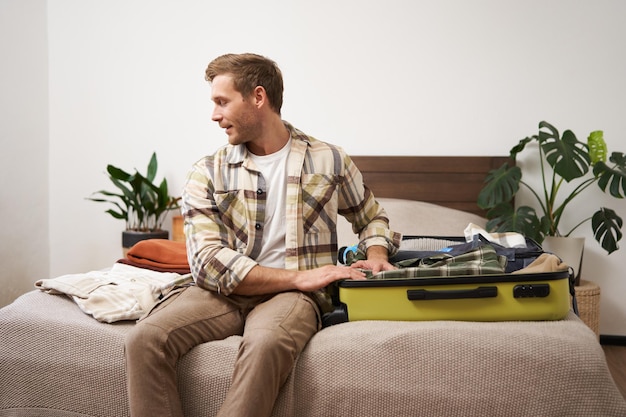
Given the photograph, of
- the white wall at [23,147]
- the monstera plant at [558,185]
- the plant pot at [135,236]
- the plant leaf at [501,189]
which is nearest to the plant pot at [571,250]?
the monstera plant at [558,185]

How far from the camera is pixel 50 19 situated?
422 cm

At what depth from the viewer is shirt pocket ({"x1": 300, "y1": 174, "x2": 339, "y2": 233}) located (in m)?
2.02

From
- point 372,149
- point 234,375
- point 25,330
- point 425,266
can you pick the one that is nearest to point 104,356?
point 25,330

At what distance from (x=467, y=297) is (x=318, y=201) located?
529 millimetres

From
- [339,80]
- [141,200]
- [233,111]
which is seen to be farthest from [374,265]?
[141,200]

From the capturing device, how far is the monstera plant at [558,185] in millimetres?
3332

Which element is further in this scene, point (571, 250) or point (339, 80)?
point (339, 80)

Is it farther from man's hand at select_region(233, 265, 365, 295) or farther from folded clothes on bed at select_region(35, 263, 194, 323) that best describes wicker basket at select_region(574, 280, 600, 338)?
folded clothes on bed at select_region(35, 263, 194, 323)

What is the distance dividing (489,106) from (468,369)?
243cm

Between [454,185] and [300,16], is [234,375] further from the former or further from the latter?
[300,16]

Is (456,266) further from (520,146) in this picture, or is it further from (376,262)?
(520,146)

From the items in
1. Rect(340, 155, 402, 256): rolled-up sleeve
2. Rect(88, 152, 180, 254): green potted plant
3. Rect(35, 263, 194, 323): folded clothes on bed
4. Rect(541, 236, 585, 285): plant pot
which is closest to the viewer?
Rect(35, 263, 194, 323): folded clothes on bed

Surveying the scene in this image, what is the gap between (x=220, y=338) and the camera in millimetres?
1851

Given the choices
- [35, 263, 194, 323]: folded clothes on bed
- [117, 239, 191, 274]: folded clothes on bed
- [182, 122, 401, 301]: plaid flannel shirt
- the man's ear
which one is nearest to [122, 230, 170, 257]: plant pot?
[117, 239, 191, 274]: folded clothes on bed
